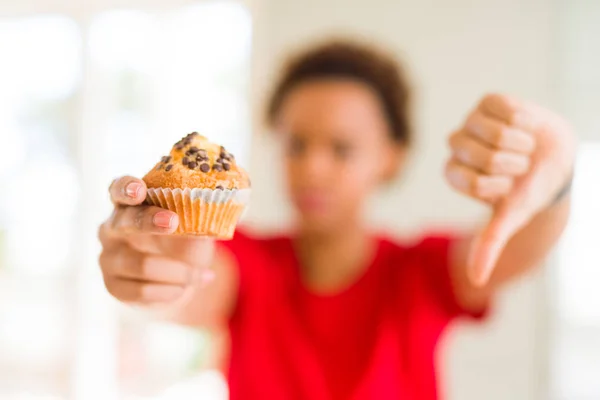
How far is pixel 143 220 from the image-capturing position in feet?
1.56

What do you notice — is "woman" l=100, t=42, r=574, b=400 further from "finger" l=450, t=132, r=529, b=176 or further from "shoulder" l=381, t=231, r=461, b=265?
"finger" l=450, t=132, r=529, b=176

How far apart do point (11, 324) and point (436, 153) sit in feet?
4.25

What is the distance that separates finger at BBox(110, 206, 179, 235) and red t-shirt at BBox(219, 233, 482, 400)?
22.6 inches

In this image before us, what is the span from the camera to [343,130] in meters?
0.95

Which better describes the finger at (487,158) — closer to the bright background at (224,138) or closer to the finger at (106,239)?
the finger at (106,239)

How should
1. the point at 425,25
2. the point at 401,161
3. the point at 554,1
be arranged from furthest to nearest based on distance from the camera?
the point at 425,25
the point at 554,1
the point at 401,161

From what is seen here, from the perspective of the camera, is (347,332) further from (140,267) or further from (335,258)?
(140,267)

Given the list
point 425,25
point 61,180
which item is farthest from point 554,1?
point 61,180

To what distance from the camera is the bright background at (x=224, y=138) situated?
1184 millimetres

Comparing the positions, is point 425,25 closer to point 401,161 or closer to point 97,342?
point 401,161

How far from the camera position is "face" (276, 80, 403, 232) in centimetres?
94

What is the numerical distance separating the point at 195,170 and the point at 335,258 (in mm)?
670

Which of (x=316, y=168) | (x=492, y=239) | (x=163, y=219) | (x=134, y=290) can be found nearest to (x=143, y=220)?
(x=163, y=219)

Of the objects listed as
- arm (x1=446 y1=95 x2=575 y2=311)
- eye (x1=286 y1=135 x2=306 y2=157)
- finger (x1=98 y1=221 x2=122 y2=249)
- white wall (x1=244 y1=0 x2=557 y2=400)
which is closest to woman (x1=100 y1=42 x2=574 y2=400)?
eye (x1=286 y1=135 x2=306 y2=157)
